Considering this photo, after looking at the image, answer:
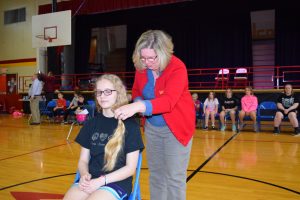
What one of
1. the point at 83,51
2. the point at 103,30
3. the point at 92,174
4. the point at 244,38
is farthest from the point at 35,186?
the point at 103,30

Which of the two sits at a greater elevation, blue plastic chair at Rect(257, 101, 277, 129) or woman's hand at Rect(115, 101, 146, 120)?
woman's hand at Rect(115, 101, 146, 120)

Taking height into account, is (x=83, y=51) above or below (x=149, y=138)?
above

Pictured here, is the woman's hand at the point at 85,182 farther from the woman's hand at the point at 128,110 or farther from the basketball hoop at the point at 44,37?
the basketball hoop at the point at 44,37

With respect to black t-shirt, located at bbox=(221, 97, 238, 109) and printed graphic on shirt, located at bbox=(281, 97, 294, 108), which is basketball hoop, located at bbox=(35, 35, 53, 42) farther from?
printed graphic on shirt, located at bbox=(281, 97, 294, 108)

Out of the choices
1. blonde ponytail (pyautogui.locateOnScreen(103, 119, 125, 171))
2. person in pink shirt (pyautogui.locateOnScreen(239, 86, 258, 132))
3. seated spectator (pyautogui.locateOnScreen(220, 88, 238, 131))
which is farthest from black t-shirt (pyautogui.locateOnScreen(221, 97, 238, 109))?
blonde ponytail (pyautogui.locateOnScreen(103, 119, 125, 171))

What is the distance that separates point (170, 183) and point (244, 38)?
37.7 ft

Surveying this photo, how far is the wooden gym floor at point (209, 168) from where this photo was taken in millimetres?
3189

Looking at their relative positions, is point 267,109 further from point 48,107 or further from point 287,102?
point 48,107

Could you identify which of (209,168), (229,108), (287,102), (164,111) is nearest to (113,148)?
(164,111)

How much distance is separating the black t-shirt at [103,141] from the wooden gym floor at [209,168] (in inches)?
48.2

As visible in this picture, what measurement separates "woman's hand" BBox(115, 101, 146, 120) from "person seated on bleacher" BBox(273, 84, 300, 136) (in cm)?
675

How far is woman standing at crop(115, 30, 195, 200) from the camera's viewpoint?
183 centimetres

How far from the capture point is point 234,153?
205 inches

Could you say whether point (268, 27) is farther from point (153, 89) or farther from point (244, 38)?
point (153, 89)
